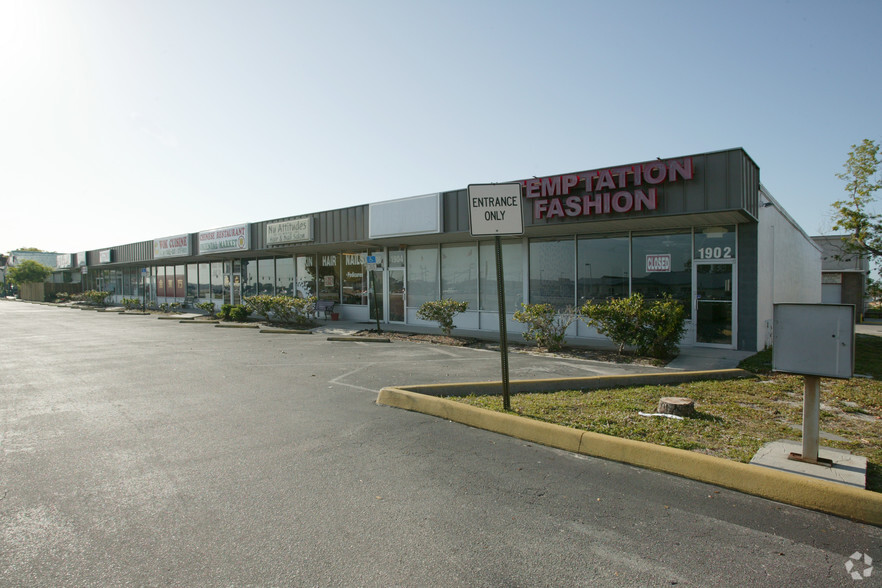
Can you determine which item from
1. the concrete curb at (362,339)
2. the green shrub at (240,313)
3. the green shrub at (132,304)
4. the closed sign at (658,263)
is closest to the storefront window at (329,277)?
the green shrub at (240,313)

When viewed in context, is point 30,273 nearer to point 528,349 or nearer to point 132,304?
point 132,304

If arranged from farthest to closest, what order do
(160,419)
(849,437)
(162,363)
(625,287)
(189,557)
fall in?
(625,287), (162,363), (160,419), (849,437), (189,557)

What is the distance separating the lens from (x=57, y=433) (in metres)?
5.75

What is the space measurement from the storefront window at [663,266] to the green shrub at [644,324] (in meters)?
1.64

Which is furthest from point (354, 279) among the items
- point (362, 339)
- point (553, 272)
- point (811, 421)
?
point (811, 421)

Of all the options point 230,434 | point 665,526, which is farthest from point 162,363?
point 665,526

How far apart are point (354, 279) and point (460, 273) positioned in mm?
6045

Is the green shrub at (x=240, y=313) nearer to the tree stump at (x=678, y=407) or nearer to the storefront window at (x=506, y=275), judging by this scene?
the storefront window at (x=506, y=275)

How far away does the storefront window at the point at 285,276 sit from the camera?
24891 millimetres

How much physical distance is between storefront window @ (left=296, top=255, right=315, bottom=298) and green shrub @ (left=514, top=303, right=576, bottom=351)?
1373 cm

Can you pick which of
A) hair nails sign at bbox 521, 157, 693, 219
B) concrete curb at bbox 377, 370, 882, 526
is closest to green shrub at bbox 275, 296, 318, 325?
hair nails sign at bbox 521, 157, 693, 219

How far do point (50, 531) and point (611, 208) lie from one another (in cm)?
1159

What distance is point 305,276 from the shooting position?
24.2 m

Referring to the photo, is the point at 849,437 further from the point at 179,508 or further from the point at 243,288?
the point at 243,288
